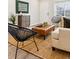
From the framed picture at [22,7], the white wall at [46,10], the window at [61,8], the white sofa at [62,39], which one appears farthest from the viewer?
the white wall at [46,10]

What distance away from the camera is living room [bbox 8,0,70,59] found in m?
2.49

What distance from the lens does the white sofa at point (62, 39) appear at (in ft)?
7.87

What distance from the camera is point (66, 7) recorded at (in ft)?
26.2

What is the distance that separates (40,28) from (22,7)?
3314 mm

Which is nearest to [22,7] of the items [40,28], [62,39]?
[40,28]

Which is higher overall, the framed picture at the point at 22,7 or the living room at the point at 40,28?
the framed picture at the point at 22,7

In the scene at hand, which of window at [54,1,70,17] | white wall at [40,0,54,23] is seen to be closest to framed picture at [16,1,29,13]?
white wall at [40,0,54,23]

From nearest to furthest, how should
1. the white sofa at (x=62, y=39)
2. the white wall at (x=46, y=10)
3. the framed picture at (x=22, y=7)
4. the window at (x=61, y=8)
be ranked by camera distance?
the white sofa at (x=62, y=39)
the framed picture at (x=22, y=7)
the window at (x=61, y=8)
the white wall at (x=46, y=10)

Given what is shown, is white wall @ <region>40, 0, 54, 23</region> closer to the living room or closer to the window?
the living room

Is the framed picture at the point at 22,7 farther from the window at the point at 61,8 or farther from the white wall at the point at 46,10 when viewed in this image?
the window at the point at 61,8

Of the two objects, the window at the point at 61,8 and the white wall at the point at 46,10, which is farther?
the white wall at the point at 46,10

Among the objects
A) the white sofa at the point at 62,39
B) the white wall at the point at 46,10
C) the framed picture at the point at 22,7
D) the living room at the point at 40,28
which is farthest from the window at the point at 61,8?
the white sofa at the point at 62,39
